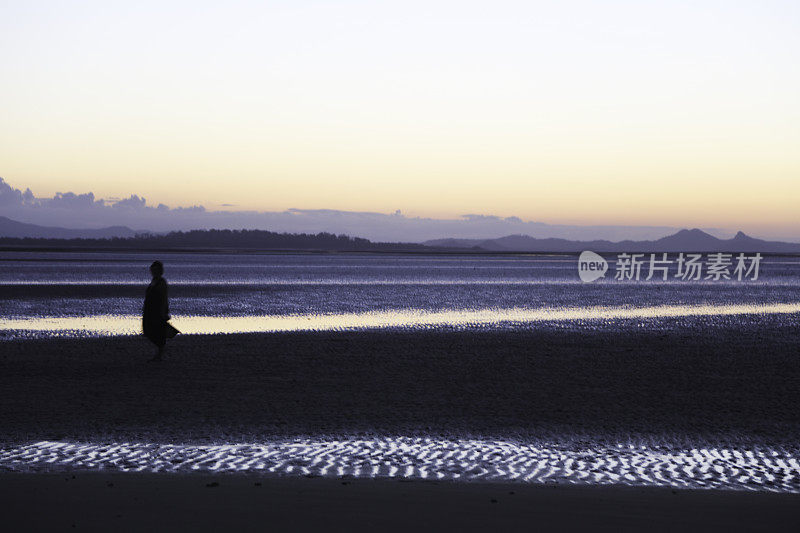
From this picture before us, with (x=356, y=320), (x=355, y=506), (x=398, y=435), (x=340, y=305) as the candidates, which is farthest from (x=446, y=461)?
(x=340, y=305)

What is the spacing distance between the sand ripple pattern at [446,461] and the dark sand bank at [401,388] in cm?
53

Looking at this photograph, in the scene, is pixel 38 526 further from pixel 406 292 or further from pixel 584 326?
pixel 406 292

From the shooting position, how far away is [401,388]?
496 inches

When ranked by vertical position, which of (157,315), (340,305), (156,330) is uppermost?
(157,315)

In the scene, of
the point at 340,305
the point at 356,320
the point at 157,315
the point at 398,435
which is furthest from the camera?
the point at 340,305

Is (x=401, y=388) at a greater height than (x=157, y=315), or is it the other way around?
(x=157, y=315)

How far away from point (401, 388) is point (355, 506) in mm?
6413

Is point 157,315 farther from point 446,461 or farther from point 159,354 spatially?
point 446,461

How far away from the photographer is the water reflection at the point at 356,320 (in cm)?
2153

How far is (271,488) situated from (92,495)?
144 cm

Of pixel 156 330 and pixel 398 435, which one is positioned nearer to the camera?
pixel 398 435

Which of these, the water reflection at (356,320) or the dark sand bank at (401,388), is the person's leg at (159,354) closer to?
the dark sand bank at (401,388)

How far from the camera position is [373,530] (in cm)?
563

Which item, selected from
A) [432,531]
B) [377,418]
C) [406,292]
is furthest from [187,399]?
[406,292]
